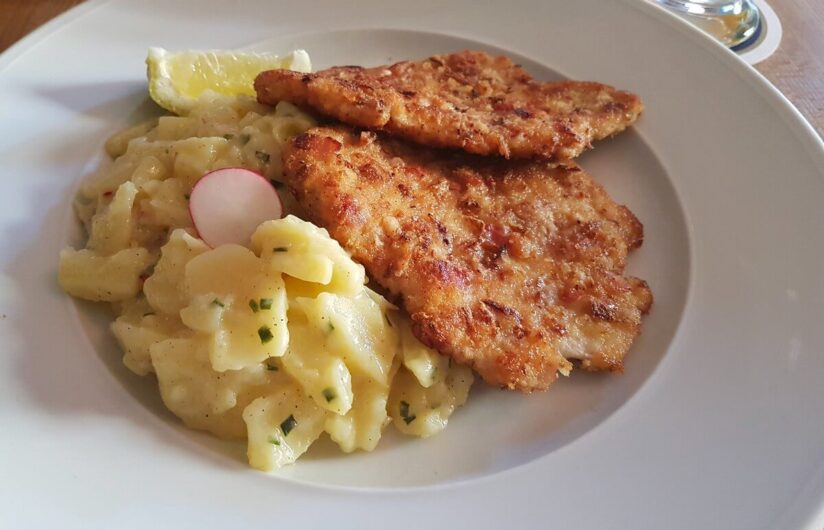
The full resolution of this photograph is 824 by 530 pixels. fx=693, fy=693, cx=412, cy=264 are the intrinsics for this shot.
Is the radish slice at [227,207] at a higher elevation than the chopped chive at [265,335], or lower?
higher

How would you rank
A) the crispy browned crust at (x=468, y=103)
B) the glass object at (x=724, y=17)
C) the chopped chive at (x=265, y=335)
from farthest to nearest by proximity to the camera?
the glass object at (x=724, y=17) → the crispy browned crust at (x=468, y=103) → the chopped chive at (x=265, y=335)

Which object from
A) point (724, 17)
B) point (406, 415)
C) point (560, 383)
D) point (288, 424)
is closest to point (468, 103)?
point (560, 383)

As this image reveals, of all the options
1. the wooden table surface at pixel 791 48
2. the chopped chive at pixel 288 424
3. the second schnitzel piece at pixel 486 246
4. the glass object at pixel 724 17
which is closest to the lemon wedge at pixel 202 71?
the second schnitzel piece at pixel 486 246

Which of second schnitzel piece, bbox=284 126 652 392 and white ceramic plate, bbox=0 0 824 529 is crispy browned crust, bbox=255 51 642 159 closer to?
second schnitzel piece, bbox=284 126 652 392

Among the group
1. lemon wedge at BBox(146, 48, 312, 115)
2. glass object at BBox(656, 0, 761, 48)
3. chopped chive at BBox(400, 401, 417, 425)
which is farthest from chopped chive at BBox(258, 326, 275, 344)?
glass object at BBox(656, 0, 761, 48)

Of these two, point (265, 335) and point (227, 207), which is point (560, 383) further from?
point (227, 207)

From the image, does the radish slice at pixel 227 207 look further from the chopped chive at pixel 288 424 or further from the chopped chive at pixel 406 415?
the chopped chive at pixel 406 415

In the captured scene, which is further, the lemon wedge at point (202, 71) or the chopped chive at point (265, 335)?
the lemon wedge at point (202, 71)
